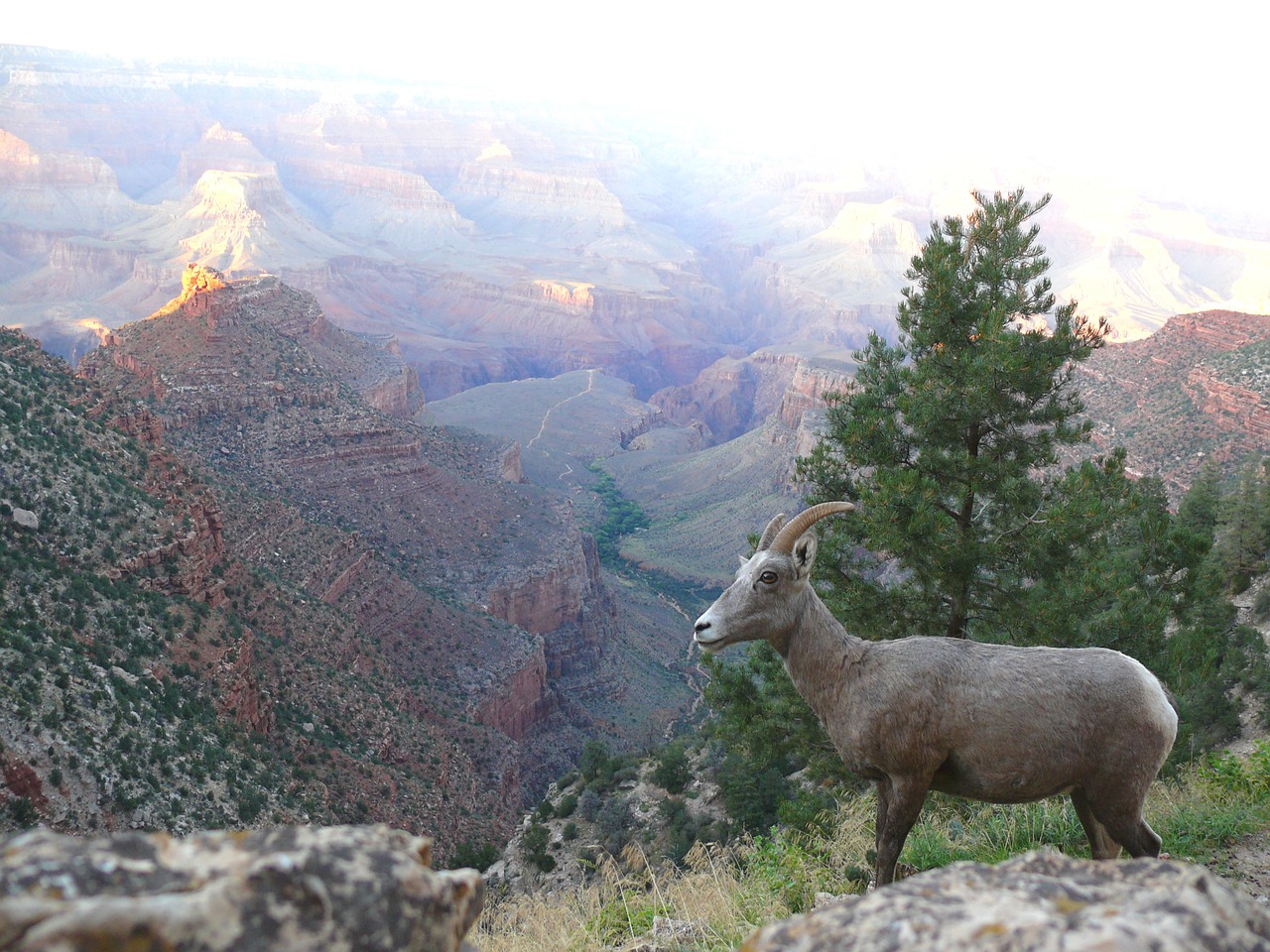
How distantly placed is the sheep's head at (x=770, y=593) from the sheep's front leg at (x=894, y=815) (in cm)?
143

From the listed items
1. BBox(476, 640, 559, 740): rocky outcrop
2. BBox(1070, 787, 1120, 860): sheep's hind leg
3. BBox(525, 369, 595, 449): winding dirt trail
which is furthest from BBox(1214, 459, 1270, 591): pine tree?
BBox(525, 369, 595, 449): winding dirt trail

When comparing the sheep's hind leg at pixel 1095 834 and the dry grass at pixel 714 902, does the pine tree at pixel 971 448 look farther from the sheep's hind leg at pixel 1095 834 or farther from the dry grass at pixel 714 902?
the sheep's hind leg at pixel 1095 834

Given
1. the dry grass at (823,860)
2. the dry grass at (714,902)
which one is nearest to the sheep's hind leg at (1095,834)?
the dry grass at (823,860)

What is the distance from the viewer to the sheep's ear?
711 centimetres

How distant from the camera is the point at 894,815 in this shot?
6.80 m

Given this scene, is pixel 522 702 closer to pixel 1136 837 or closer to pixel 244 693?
pixel 244 693

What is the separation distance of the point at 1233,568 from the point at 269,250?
14955 centimetres

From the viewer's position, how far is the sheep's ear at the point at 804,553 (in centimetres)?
711

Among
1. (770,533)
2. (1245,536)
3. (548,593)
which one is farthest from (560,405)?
(770,533)

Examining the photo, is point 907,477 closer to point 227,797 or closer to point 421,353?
point 227,797

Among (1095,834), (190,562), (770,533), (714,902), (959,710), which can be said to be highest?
(770,533)

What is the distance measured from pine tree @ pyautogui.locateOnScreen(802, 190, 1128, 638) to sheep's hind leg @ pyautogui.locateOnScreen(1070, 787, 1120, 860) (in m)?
5.02

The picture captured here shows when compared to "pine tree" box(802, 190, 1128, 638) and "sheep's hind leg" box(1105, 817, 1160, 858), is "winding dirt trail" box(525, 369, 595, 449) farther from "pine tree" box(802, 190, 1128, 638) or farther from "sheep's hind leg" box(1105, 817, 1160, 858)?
"sheep's hind leg" box(1105, 817, 1160, 858)

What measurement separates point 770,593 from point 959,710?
5.35 feet
